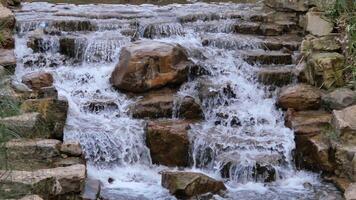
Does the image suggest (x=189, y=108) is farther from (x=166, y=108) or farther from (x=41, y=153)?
(x=41, y=153)

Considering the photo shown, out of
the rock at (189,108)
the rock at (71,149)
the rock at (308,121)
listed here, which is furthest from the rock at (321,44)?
the rock at (71,149)

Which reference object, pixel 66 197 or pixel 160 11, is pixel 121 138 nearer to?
pixel 66 197

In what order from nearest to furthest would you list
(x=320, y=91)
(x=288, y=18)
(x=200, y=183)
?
(x=200, y=183) → (x=320, y=91) → (x=288, y=18)

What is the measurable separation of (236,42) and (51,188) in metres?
4.26

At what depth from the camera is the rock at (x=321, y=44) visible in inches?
286

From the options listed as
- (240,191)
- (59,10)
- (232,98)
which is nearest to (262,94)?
(232,98)

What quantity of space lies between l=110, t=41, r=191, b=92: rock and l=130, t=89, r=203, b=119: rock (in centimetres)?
28

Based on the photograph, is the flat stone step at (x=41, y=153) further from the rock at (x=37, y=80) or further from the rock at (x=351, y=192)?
the rock at (x=351, y=192)

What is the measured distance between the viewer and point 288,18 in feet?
30.0

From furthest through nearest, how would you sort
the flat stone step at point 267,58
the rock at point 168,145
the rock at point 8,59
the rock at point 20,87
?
the flat stone step at point 267,58 → the rock at point 8,59 → the rock at point 20,87 → the rock at point 168,145

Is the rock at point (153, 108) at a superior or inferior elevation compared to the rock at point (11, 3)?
inferior

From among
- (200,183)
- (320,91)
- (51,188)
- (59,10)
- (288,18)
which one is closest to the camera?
(51,188)

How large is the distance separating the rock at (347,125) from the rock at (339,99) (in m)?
0.30

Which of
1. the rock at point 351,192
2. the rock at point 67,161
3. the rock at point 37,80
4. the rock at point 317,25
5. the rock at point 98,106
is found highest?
the rock at point 317,25
